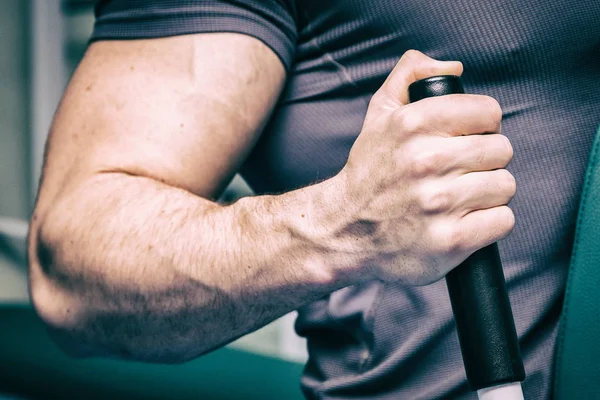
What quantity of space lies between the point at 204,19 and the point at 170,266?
244 mm

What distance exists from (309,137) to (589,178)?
0.27 metres

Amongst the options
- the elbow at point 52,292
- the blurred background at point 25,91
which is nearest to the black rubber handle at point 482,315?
the elbow at point 52,292

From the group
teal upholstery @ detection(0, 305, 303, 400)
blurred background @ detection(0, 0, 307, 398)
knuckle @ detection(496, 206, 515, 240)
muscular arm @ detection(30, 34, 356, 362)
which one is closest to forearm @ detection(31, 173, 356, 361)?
muscular arm @ detection(30, 34, 356, 362)

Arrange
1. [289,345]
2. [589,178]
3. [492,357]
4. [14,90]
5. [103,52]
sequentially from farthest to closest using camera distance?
[14,90], [289,345], [103,52], [589,178], [492,357]

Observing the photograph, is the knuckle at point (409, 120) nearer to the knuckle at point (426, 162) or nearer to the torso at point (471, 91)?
the knuckle at point (426, 162)

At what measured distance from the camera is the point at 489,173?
45 cm

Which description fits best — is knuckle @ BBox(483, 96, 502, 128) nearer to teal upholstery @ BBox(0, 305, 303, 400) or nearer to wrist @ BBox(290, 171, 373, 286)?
wrist @ BBox(290, 171, 373, 286)

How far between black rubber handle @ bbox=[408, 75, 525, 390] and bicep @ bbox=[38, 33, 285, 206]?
21 cm

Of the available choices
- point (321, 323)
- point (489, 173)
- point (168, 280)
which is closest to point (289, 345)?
point (321, 323)

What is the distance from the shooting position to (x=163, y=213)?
565mm

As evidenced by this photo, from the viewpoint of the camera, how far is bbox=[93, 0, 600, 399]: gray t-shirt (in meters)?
0.56

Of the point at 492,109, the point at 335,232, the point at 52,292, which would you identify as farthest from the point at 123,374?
the point at 492,109

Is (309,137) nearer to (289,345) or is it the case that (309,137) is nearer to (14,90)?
Answer: (289,345)

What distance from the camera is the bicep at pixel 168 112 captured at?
594mm
